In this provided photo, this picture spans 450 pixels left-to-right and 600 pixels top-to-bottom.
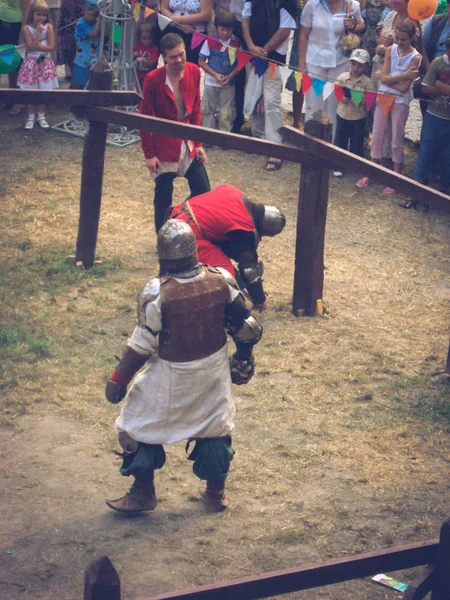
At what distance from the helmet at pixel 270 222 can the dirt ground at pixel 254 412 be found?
0.86 m

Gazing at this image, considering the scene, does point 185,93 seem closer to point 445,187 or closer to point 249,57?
point 249,57

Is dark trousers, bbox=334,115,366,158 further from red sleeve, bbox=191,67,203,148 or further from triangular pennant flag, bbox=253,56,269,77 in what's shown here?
red sleeve, bbox=191,67,203,148

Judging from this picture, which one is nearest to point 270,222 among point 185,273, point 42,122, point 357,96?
point 185,273

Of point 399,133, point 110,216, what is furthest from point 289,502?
point 399,133

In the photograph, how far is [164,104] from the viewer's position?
721 centimetres

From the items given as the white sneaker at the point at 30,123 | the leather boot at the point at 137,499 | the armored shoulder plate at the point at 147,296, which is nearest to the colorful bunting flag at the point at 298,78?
the white sneaker at the point at 30,123

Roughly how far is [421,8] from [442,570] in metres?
6.83

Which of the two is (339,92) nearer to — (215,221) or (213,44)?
(213,44)

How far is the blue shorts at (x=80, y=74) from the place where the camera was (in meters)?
11.0

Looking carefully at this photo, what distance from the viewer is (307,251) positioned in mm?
7078

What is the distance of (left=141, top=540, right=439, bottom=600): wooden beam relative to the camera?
9.55ft

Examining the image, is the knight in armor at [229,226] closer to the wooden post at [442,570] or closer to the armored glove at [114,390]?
the armored glove at [114,390]

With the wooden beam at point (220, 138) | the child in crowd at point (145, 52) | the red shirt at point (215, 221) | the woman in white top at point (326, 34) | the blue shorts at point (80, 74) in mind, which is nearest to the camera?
the red shirt at point (215, 221)

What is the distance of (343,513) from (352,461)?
1.70ft
